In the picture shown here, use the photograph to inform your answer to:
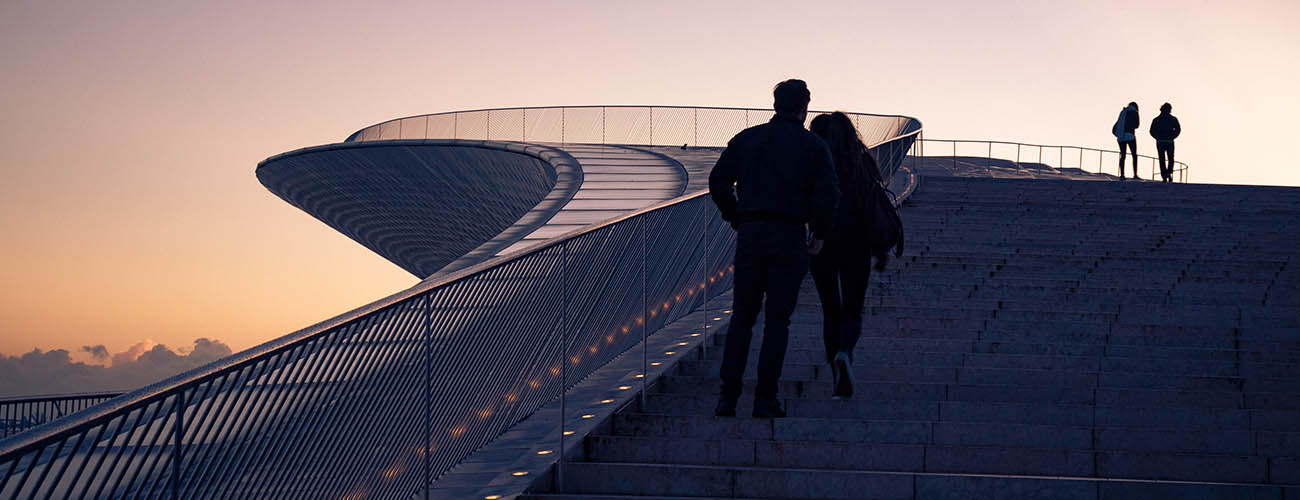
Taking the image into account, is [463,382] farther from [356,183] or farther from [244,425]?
[356,183]

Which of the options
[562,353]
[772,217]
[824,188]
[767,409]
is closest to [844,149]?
[824,188]

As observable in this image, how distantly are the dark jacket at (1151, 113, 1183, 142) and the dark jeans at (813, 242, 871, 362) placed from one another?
16.3 meters

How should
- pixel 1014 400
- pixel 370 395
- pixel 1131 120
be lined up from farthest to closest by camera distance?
pixel 1131 120, pixel 1014 400, pixel 370 395

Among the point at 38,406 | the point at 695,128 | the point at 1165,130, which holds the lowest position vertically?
the point at 38,406

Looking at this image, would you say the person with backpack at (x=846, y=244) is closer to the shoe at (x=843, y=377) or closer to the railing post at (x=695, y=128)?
the shoe at (x=843, y=377)

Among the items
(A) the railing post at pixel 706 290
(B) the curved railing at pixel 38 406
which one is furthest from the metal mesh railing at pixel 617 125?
(A) the railing post at pixel 706 290

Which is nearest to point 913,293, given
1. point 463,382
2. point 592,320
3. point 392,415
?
point 592,320

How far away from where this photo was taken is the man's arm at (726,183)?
17.6 feet

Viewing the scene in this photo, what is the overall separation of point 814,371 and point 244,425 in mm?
3916

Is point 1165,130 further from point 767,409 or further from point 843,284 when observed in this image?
point 767,409

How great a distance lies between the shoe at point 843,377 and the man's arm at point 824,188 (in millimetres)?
866

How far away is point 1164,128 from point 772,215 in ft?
56.7

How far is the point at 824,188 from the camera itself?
17.3ft

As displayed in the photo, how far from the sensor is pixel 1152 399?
6.11 m
